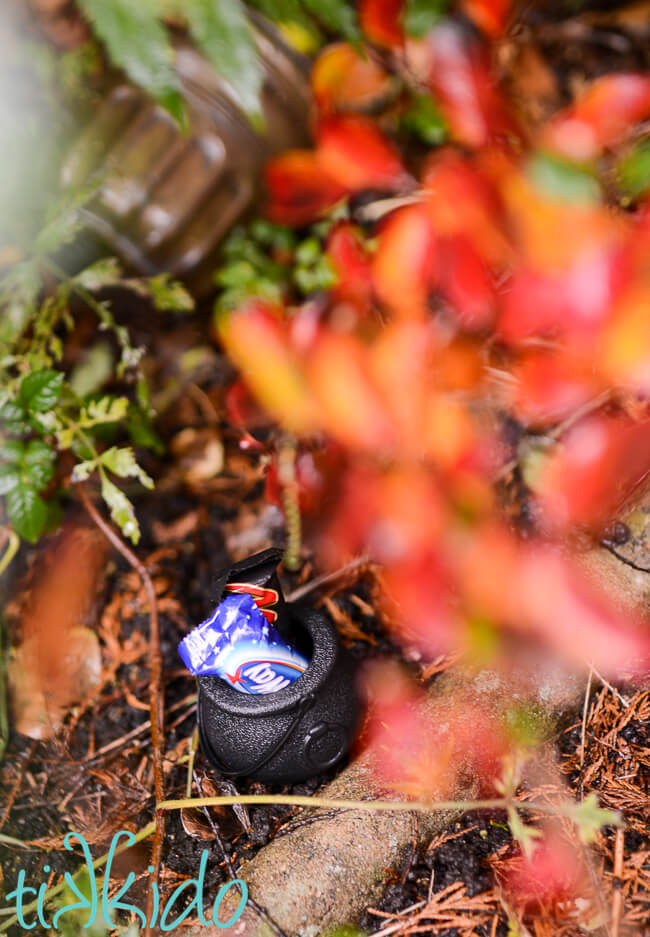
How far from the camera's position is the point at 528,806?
118cm

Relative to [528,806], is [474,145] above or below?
above

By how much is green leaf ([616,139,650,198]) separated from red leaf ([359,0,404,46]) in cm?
89

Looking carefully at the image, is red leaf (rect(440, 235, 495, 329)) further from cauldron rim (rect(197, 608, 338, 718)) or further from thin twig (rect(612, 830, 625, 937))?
thin twig (rect(612, 830, 625, 937))

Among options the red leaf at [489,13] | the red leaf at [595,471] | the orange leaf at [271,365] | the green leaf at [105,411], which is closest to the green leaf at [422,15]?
the red leaf at [489,13]

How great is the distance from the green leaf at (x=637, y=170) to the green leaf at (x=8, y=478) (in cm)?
163

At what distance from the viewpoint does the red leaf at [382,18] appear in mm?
2068

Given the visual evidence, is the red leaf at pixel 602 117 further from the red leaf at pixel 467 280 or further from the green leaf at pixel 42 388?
the green leaf at pixel 42 388

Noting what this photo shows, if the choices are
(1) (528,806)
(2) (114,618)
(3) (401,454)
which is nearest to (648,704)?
(1) (528,806)

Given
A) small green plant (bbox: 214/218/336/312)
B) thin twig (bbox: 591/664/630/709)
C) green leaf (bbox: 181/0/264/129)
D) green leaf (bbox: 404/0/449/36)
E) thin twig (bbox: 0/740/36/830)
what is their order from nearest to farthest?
green leaf (bbox: 181/0/264/129) < thin twig (bbox: 591/664/630/709) < thin twig (bbox: 0/740/36/830) < green leaf (bbox: 404/0/449/36) < small green plant (bbox: 214/218/336/312)

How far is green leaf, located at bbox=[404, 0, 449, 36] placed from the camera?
1.81 metres

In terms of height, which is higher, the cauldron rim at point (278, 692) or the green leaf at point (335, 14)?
the green leaf at point (335, 14)

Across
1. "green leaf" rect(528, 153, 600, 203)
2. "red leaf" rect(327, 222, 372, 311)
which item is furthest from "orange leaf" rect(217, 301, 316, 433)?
"green leaf" rect(528, 153, 600, 203)

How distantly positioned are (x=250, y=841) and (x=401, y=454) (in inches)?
39.9

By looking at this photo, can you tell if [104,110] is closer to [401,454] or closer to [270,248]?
[270,248]
